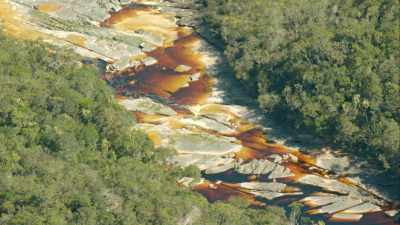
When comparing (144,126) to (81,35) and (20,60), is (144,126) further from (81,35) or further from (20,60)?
(81,35)

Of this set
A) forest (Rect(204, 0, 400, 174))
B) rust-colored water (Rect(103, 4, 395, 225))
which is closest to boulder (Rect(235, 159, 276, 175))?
rust-colored water (Rect(103, 4, 395, 225))

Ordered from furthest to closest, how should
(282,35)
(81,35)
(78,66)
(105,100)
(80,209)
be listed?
1. (81,35)
2. (282,35)
3. (78,66)
4. (105,100)
5. (80,209)

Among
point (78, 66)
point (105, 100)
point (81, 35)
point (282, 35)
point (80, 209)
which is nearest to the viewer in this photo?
point (80, 209)

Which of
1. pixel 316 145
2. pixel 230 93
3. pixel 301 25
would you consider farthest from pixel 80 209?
pixel 301 25

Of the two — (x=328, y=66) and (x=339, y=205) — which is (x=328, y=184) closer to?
(x=339, y=205)

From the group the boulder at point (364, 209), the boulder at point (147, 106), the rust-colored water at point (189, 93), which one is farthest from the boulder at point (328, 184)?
the boulder at point (147, 106)

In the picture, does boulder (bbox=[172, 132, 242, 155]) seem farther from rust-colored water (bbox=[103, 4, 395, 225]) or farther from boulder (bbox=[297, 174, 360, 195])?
boulder (bbox=[297, 174, 360, 195])
